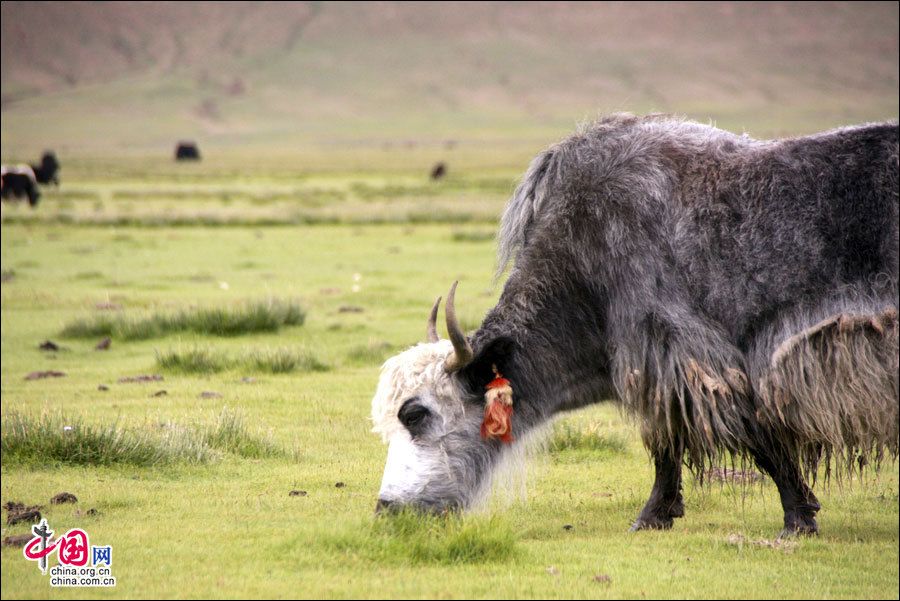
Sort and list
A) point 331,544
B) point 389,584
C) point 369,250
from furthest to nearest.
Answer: point 369,250 → point 331,544 → point 389,584

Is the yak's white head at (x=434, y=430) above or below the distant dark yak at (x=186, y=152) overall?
below

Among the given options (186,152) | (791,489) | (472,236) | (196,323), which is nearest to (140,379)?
(196,323)

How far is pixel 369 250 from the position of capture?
2564cm

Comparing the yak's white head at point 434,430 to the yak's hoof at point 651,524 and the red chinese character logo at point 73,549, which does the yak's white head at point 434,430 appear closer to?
the yak's hoof at point 651,524

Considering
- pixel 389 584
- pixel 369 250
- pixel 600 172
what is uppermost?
pixel 369 250

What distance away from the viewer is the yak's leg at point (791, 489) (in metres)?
6.63

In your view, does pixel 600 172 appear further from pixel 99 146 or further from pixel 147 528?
pixel 99 146

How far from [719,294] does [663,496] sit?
145cm

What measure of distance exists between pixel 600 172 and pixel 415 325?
853cm

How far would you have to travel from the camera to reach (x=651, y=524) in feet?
22.8

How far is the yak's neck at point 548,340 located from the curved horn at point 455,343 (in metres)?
0.28

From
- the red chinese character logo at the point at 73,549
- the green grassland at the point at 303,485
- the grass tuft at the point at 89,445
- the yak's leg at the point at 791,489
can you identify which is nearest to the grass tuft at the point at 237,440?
the green grassland at the point at 303,485

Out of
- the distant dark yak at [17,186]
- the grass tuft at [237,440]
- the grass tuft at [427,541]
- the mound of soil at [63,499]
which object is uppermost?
the distant dark yak at [17,186]

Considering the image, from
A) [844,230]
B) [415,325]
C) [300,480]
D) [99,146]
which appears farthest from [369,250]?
[99,146]
